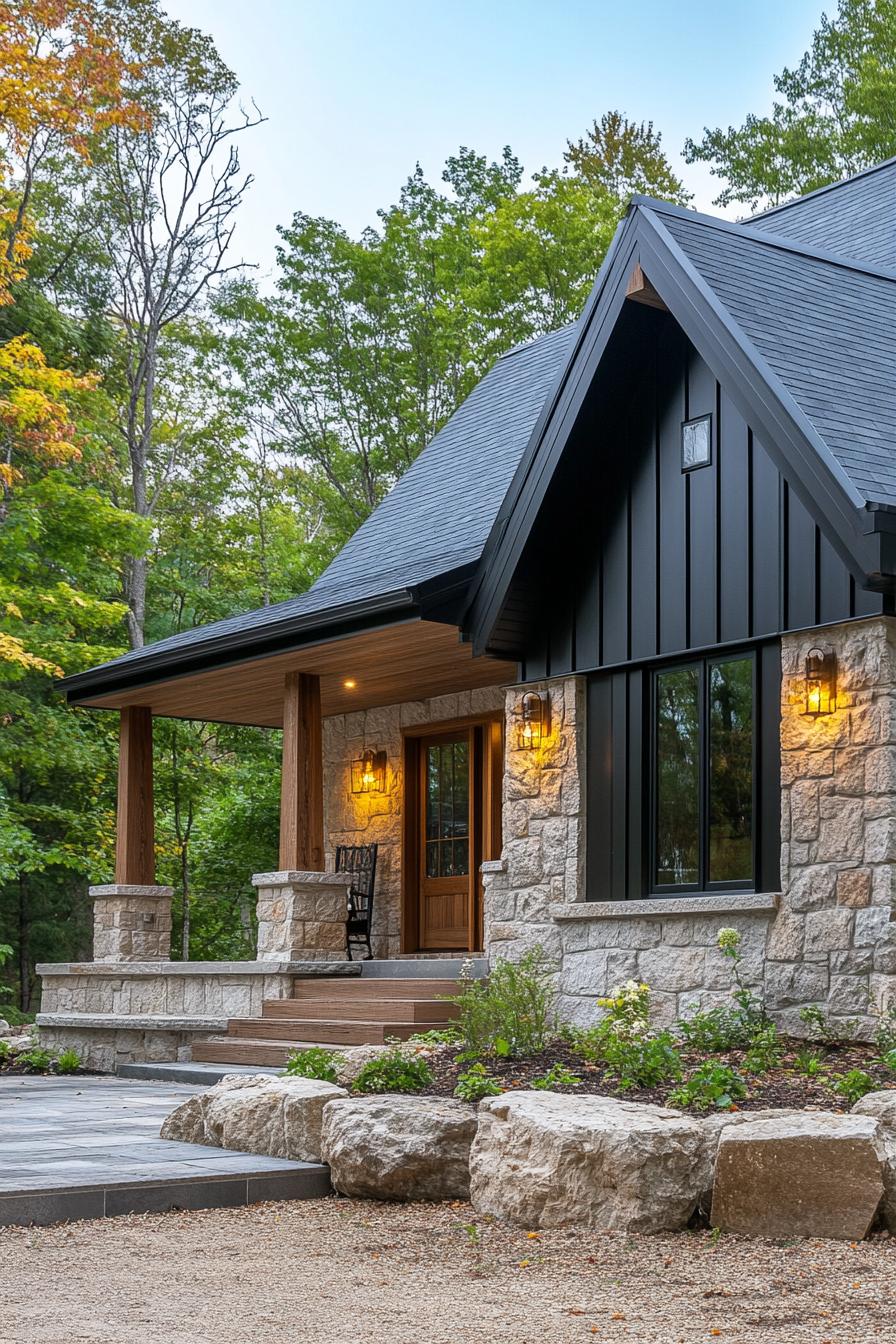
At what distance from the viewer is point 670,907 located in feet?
29.0

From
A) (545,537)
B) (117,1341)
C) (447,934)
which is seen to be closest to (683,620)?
(545,537)

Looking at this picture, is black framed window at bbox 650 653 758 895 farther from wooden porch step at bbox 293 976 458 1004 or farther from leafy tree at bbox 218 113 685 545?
leafy tree at bbox 218 113 685 545

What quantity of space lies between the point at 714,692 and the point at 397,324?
1594 cm

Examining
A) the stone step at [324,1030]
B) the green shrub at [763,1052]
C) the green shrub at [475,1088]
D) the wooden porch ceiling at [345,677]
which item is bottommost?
the stone step at [324,1030]

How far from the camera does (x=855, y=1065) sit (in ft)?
23.5

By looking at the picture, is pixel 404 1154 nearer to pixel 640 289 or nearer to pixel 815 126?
pixel 640 289

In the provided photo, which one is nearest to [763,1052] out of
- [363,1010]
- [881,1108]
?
[881,1108]

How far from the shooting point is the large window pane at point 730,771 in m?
8.73

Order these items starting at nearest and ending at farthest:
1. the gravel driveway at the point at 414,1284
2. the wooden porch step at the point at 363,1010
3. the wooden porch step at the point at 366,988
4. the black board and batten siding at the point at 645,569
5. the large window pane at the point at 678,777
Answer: the gravel driveway at the point at 414,1284 < the black board and batten siding at the point at 645,569 < the large window pane at the point at 678,777 < the wooden porch step at the point at 363,1010 < the wooden porch step at the point at 366,988

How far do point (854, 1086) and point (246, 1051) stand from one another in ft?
16.7

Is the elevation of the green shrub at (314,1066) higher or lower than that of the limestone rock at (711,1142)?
lower

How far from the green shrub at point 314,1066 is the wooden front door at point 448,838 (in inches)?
206

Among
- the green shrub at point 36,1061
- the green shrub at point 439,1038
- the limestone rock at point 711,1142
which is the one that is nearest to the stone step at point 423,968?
the green shrub at point 439,1038

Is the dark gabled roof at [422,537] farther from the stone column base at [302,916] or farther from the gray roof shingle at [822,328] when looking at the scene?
the gray roof shingle at [822,328]
